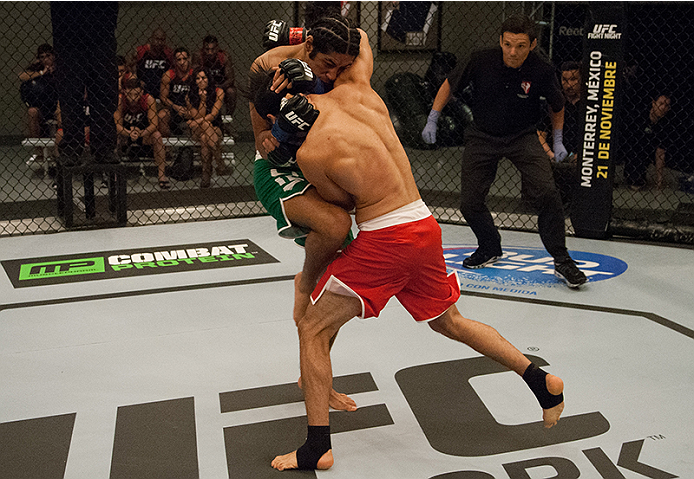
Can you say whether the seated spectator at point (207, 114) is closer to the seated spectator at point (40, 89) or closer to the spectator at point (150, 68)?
the spectator at point (150, 68)

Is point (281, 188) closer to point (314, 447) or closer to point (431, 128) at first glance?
Result: point (314, 447)

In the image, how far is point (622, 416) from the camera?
2.35m

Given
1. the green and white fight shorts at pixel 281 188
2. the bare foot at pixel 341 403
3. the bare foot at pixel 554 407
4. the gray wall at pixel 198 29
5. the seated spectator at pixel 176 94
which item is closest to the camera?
the bare foot at pixel 554 407

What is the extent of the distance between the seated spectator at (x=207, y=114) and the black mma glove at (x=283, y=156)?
397 centimetres

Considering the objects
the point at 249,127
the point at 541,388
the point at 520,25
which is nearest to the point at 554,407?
the point at 541,388

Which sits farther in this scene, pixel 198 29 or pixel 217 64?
pixel 198 29

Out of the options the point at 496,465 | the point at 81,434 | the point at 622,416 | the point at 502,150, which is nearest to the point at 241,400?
the point at 81,434

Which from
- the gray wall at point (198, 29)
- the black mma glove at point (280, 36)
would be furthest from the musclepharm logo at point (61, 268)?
the gray wall at point (198, 29)

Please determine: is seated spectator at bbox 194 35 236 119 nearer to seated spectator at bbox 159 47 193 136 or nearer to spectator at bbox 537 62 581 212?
seated spectator at bbox 159 47 193 136

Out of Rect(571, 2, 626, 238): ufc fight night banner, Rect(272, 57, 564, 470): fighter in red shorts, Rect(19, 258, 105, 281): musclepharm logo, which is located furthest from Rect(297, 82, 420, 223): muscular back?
Rect(571, 2, 626, 238): ufc fight night banner

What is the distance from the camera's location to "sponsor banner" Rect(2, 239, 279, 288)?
3.91 m

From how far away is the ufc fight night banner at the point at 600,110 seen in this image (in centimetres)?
434

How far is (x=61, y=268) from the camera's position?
4.05 meters

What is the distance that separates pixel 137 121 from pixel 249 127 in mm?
3147
